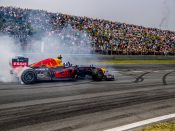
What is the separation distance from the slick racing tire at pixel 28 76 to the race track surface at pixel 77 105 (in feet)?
1.00

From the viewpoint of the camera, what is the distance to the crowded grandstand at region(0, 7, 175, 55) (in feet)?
68.1

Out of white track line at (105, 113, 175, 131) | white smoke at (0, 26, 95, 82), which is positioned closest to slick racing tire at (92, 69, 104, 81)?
white smoke at (0, 26, 95, 82)

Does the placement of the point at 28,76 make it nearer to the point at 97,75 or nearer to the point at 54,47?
the point at 97,75

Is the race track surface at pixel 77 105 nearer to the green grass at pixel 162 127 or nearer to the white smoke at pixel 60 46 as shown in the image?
the green grass at pixel 162 127

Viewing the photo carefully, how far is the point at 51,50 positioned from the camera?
2114 centimetres

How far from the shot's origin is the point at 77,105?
9.21 metres

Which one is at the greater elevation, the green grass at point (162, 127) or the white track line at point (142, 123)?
the white track line at point (142, 123)

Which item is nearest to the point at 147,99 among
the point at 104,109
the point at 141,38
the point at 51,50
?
the point at 104,109

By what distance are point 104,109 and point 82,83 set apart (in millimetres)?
5324

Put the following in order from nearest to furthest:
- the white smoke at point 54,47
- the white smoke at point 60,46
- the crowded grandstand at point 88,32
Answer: the white smoke at point 54,47 → the white smoke at point 60,46 → the crowded grandstand at point 88,32

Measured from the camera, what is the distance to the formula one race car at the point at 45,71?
515 inches

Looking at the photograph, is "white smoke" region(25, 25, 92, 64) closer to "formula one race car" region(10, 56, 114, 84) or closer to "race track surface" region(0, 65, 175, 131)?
"formula one race car" region(10, 56, 114, 84)

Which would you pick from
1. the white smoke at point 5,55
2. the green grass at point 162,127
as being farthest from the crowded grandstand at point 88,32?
the green grass at point 162,127

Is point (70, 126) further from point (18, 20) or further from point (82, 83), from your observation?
point (18, 20)
